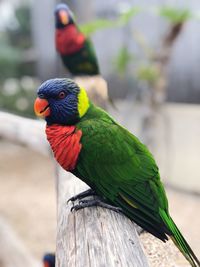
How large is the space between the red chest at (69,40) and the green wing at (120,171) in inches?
48.0

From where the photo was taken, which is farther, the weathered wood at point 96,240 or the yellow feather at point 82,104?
the yellow feather at point 82,104

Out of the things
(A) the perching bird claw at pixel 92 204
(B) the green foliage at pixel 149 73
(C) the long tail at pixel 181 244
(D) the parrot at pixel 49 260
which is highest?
(A) the perching bird claw at pixel 92 204

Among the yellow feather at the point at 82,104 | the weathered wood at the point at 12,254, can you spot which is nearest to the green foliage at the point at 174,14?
the weathered wood at the point at 12,254

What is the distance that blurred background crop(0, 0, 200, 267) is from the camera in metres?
2.91

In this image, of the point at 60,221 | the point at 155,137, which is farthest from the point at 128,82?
the point at 60,221

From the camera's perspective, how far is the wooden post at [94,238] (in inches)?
31.4

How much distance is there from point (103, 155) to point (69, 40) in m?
1.30

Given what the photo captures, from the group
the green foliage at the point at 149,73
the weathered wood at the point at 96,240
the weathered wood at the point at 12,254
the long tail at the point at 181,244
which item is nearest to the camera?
the weathered wood at the point at 96,240

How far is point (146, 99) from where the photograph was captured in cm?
331

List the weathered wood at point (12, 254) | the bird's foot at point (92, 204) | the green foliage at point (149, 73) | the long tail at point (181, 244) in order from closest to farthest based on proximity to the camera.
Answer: the long tail at point (181, 244)
the bird's foot at point (92, 204)
the weathered wood at point (12, 254)
the green foliage at point (149, 73)

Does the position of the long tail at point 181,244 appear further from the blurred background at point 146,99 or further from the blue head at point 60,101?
the blurred background at point 146,99

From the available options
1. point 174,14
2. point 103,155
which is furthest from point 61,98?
point 174,14

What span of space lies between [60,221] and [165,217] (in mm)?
241

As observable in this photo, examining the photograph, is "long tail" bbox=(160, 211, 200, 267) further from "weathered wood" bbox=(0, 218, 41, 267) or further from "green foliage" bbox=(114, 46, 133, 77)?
"green foliage" bbox=(114, 46, 133, 77)
